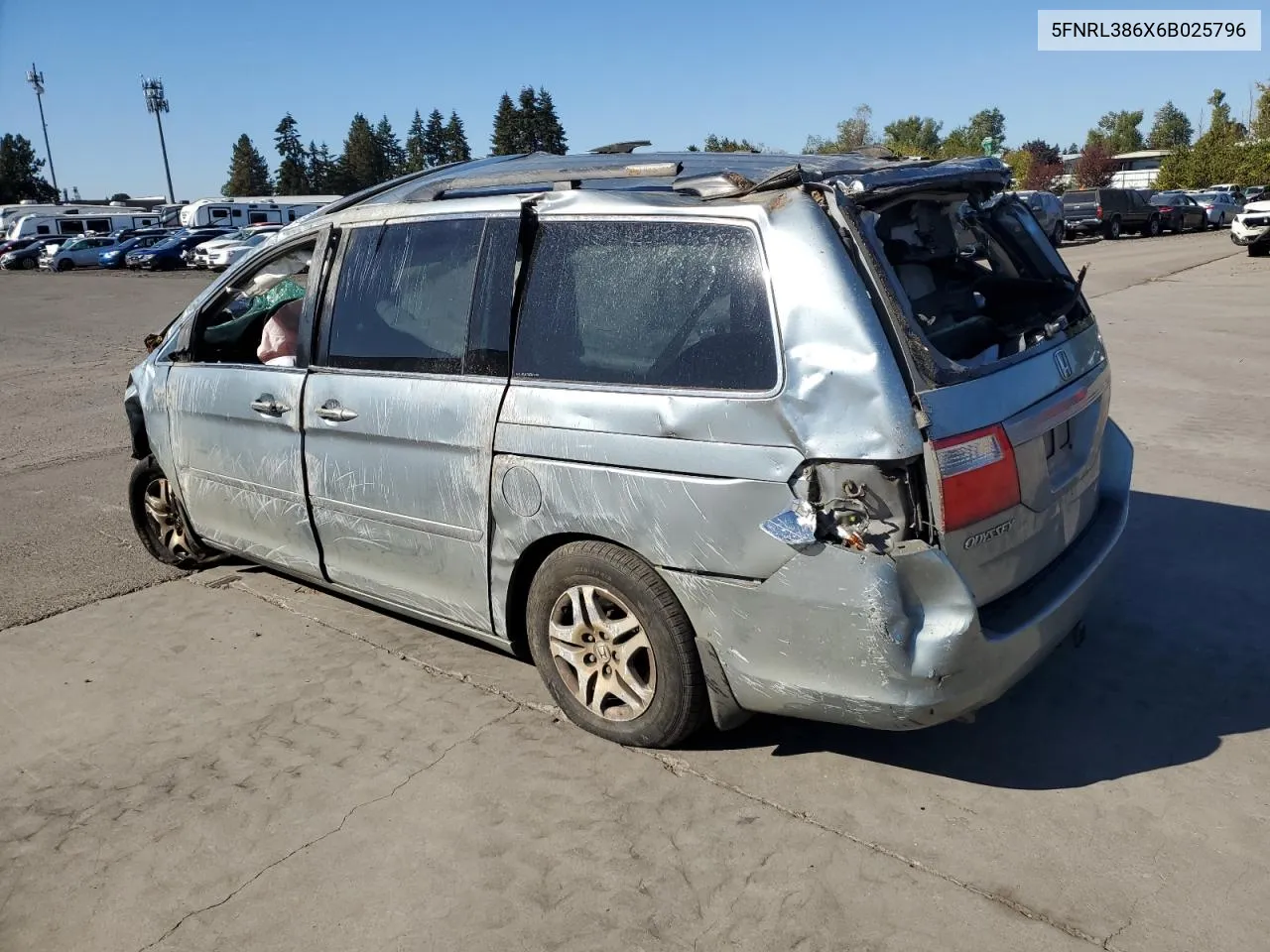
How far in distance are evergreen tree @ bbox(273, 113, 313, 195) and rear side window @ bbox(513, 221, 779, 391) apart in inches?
4760

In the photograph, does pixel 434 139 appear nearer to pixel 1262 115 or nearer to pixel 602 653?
pixel 1262 115

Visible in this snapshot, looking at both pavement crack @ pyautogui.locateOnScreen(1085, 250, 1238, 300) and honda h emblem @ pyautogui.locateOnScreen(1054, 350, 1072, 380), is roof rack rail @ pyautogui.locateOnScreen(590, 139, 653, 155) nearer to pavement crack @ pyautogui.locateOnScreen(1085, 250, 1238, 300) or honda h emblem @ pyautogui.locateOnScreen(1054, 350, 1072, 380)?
honda h emblem @ pyautogui.locateOnScreen(1054, 350, 1072, 380)

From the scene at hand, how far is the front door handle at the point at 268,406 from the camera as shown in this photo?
173 inches

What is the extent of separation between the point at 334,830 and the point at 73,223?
188ft

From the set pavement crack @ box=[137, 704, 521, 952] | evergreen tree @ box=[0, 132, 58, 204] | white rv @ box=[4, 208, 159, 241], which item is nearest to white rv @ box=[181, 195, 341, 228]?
white rv @ box=[4, 208, 159, 241]

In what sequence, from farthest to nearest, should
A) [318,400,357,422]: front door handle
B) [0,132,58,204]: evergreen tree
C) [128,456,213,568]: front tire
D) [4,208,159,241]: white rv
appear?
[0,132,58,204]: evergreen tree
[4,208,159,241]: white rv
[128,456,213,568]: front tire
[318,400,357,422]: front door handle

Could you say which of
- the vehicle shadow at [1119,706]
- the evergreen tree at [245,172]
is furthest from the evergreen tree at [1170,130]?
the vehicle shadow at [1119,706]

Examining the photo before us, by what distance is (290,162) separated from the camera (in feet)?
388

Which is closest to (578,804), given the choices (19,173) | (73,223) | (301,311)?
(301,311)

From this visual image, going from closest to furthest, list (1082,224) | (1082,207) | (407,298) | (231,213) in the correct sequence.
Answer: (407,298) < (1082,207) < (1082,224) < (231,213)

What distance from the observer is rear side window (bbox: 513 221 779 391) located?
10.2 feet

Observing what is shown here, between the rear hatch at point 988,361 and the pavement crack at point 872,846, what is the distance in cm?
76

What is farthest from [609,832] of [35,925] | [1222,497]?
[1222,497]

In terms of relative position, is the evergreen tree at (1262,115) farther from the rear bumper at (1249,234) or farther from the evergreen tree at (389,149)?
the evergreen tree at (389,149)
